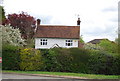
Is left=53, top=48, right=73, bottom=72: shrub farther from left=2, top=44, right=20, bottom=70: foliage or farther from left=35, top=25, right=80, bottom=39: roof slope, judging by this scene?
left=35, top=25, right=80, bottom=39: roof slope

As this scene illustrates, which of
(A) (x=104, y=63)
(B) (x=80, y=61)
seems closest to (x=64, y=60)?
(B) (x=80, y=61)

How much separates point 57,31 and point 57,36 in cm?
119

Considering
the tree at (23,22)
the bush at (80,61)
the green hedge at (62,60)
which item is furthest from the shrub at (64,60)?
the tree at (23,22)

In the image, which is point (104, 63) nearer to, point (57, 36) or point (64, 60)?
point (64, 60)

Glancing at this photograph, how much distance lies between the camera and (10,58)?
2273 centimetres

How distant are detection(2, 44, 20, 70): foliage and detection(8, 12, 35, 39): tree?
25.8 metres

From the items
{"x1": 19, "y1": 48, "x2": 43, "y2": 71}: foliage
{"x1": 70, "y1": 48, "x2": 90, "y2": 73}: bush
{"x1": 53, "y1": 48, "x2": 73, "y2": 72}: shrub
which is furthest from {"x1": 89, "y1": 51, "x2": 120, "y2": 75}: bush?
{"x1": 19, "y1": 48, "x2": 43, "y2": 71}: foliage

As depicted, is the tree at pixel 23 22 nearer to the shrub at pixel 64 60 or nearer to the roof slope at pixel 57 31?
the roof slope at pixel 57 31

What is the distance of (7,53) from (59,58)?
486 centimetres

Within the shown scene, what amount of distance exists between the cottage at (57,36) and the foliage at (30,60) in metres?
26.1

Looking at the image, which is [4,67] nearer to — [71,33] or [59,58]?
[59,58]

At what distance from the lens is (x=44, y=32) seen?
1944 inches

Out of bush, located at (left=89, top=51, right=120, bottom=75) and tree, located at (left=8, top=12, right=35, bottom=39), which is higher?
tree, located at (left=8, top=12, right=35, bottom=39)

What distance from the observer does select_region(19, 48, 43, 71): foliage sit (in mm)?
22375
